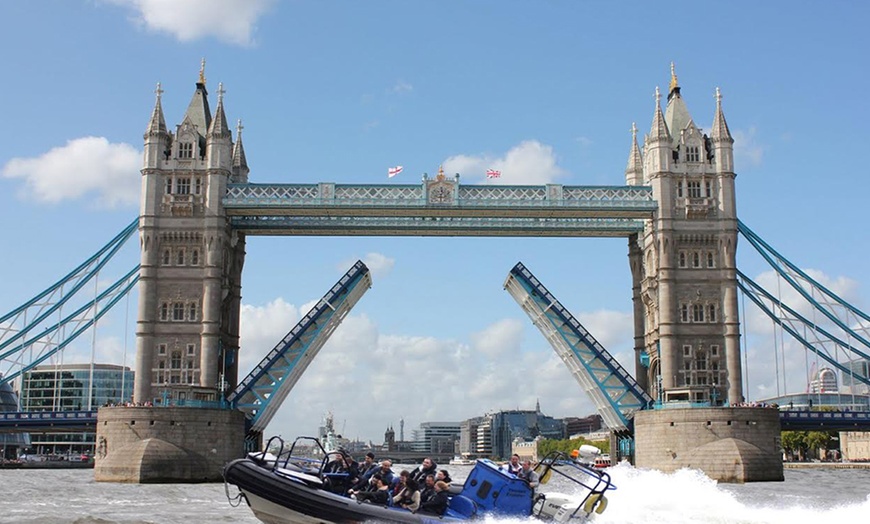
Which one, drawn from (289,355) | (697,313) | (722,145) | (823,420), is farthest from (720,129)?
(289,355)

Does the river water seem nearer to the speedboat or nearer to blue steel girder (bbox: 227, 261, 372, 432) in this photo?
the speedboat

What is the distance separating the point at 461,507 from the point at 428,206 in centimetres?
3256

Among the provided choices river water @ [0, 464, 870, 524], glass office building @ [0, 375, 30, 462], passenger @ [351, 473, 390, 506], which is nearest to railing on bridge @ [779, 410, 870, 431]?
river water @ [0, 464, 870, 524]

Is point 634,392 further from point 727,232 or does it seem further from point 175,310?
point 175,310

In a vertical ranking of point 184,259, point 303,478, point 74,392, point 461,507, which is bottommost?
point 461,507

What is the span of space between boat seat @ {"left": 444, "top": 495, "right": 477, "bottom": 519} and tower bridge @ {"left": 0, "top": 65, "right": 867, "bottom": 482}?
28.9 m

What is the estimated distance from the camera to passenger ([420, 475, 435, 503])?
2127cm

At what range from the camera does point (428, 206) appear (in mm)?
52969

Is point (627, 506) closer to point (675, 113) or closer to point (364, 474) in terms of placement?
point (364, 474)

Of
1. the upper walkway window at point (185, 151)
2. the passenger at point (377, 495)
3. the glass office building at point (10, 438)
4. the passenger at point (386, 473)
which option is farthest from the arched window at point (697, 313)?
the glass office building at point (10, 438)

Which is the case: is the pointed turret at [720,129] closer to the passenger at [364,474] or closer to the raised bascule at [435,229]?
the raised bascule at [435,229]

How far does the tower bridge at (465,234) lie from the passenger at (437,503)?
95.3 feet

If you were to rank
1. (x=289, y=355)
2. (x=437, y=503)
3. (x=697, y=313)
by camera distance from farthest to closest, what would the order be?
(x=697, y=313) < (x=289, y=355) < (x=437, y=503)

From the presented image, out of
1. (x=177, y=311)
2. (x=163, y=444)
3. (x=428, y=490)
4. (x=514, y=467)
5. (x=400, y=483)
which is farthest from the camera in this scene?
(x=177, y=311)
